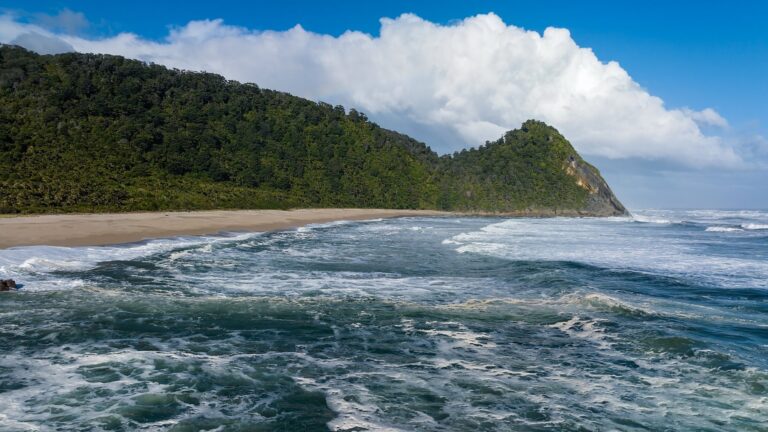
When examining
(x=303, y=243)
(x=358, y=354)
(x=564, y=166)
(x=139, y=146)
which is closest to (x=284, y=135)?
(x=139, y=146)

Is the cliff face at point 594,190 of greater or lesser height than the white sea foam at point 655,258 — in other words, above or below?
above

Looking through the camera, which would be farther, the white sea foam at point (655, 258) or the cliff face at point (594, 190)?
the cliff face at point (594, 190)

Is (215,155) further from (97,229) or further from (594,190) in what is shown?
(594,190)

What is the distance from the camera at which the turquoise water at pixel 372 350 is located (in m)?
6.48

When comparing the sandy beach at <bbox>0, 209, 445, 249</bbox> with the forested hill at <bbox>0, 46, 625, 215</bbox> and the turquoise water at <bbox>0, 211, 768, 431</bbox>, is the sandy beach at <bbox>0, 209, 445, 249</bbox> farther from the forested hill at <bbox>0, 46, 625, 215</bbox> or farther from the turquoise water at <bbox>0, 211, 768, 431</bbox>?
the forested hill at <bbox>0, 46, 625, 215</bbox>

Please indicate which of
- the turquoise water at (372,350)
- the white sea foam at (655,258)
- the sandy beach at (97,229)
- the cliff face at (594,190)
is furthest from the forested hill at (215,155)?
the white sea foam at (655,258)

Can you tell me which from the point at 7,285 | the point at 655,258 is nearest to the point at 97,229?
the point at 7,285

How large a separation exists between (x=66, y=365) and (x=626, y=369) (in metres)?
9.23

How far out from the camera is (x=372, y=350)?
9188 millimetres

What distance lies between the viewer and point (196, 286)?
14828 millimetres

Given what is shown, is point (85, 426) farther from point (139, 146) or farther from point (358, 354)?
point (139, 146)

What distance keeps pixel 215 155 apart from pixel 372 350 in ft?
250

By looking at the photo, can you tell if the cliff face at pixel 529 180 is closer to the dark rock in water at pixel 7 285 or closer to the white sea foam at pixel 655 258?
the white sea foam at pixel 655 258

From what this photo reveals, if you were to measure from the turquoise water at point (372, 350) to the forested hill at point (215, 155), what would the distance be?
99.2 ft
